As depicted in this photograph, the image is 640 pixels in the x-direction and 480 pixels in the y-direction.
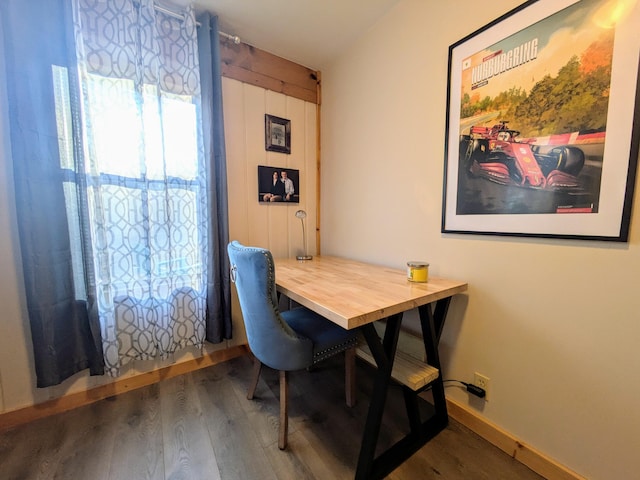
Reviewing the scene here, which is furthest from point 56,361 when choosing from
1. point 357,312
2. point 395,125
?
point 395,125

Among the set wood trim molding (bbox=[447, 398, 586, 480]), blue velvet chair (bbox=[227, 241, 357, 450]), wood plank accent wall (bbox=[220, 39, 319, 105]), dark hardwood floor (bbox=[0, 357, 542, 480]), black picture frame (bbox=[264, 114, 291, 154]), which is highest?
wood plank accent wall (bbox=[220, 39, 319, 105])

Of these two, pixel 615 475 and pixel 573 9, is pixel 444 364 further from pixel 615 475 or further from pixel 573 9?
pixel 573 9

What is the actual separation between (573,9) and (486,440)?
1.91 metres

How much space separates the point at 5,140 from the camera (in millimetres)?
1283

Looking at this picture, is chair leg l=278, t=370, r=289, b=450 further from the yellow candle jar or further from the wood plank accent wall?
the wood plank accent wall

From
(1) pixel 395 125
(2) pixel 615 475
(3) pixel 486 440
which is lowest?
(3) pixel 486 440

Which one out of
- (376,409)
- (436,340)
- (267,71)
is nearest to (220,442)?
(376,409)

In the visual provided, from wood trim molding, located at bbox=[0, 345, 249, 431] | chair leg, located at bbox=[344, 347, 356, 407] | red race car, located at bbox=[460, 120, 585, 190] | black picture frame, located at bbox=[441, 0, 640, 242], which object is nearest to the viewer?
black picture frame, located at bbox=[441, 0, 640, 242]

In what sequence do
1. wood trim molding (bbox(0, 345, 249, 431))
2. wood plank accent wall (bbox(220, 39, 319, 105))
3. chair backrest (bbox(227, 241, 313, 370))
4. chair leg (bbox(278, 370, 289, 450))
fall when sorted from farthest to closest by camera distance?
1. wood plank accent wall (bbox(220, 39, 319, 105))
2. wood trim molding (bbox(0, 345, 249, 431))
3. chair leg (bbox(278, 370, 289, 450))
4. chair backrest (bbox(227, 241, 313, 370))

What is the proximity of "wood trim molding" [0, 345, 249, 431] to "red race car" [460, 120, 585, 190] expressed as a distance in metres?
2.09

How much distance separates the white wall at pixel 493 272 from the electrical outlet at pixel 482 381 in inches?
0.9

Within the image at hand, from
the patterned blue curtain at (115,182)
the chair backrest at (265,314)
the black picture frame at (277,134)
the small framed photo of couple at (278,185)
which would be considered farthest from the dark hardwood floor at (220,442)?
the black picture frame at (277,134)

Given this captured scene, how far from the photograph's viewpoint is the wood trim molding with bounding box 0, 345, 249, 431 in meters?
1.39

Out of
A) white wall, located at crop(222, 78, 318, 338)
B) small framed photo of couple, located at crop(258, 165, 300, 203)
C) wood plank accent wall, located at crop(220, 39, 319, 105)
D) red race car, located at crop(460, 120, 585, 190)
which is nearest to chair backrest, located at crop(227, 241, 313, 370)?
white wall, located at crop(222, 78, 318, 338)
